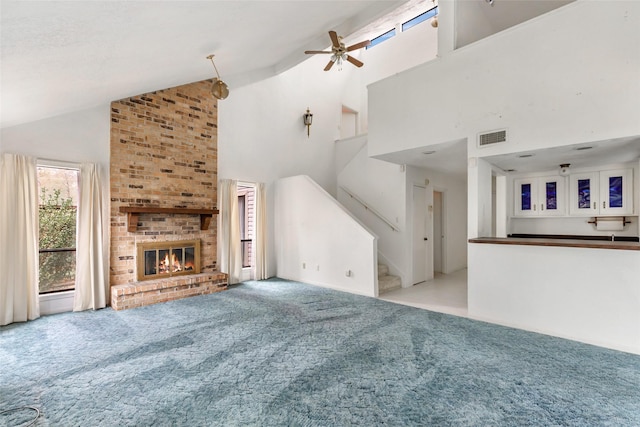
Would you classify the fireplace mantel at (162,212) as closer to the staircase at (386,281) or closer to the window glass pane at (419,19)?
the staircase at (386,281)

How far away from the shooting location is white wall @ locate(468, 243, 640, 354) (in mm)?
3092

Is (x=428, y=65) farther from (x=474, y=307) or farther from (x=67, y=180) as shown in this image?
(x=67, y=180)

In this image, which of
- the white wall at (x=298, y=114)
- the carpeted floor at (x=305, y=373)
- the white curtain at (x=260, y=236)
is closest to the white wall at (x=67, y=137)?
the white wall at (x=298, y=114)

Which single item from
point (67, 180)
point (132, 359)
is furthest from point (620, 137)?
point (67, 180)

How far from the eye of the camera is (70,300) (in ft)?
14.4

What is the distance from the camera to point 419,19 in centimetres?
804

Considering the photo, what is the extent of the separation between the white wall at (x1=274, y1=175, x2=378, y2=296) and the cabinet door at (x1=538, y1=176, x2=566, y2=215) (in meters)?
3.10

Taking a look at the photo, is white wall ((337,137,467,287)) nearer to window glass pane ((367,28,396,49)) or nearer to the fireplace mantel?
the fireplace mantel

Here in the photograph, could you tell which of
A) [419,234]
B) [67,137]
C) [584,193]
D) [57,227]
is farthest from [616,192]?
[57,227]

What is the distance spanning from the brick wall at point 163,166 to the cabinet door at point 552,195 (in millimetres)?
6139

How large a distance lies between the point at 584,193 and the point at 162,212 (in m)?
7.12

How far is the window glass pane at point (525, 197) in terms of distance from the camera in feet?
17.9

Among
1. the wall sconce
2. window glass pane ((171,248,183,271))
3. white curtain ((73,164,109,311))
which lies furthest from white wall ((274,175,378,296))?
white curtain ((73,164,109,311))

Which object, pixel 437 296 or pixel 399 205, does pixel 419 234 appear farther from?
pixel 437 296
